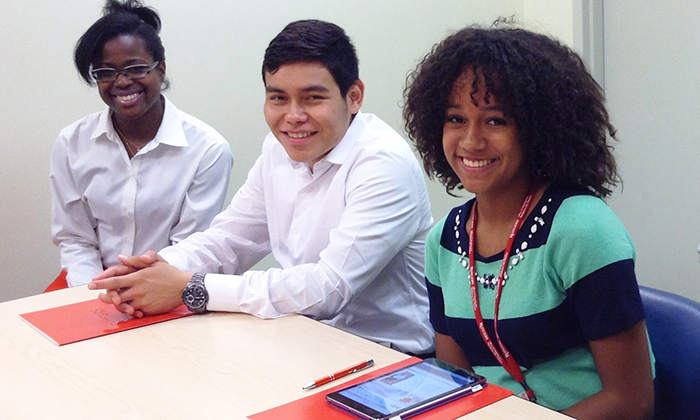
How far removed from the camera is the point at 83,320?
67.6 inches

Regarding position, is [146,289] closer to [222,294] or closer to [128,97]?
[222,294]

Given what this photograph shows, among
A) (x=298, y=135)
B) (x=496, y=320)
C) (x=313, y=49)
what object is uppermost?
(x=313, y=49)

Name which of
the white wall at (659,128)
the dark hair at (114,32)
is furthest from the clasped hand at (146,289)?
the white wall at (659,128)

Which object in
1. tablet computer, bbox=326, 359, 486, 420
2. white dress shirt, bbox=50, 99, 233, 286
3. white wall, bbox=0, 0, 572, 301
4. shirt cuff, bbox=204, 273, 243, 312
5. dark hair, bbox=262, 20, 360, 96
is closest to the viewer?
tablet computer, bbox=326, 359, 486, 420

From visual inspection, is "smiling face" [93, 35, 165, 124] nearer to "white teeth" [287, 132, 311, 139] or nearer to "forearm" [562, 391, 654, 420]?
"white teeth" [287, 132, 311, 139]

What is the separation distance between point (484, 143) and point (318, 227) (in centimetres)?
66

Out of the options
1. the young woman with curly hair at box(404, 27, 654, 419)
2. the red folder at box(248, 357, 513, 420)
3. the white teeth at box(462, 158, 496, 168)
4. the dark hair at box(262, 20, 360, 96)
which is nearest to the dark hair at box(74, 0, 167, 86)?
the dark hair at box(262, 20, 360, 96)

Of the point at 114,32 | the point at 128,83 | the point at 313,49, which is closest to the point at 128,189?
the point at 128,83

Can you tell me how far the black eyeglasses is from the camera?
2.69 metres

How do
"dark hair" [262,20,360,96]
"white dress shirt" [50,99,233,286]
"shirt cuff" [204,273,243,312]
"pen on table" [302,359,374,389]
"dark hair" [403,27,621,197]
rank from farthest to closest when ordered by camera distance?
"white dress shirt" [50,99,233,286] < "dark hair" [262,20,360,96] < "shirt cuff" [204,273,243,312] < "dark hair" [403,27,621,197] < "pen on table" [302,359,374,389]

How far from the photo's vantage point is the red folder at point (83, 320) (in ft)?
5.28

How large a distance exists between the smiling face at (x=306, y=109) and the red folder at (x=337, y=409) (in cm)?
88

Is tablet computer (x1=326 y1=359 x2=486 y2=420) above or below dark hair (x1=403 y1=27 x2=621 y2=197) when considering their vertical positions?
below

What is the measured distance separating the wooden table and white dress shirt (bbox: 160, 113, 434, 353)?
9 cm
